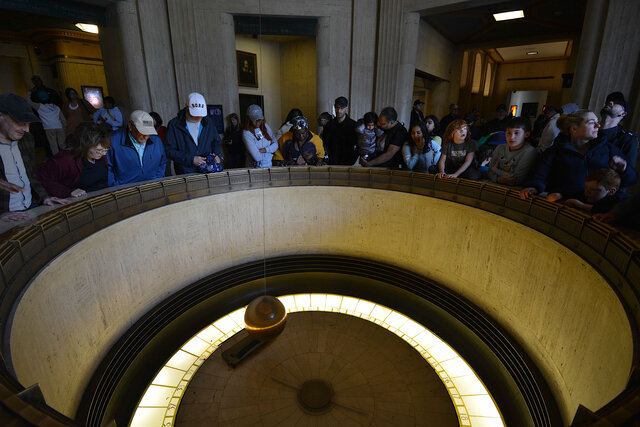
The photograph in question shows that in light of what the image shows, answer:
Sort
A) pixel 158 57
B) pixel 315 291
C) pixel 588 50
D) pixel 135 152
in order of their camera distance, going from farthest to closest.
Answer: pixel 158 57
pixel 588 50
pixel 315 291
pixel 135 152

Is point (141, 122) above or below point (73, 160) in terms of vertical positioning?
above

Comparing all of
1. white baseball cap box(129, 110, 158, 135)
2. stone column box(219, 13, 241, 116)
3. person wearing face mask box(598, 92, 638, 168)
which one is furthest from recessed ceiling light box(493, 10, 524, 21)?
white baseball cap box(129, 110, 158, 135)

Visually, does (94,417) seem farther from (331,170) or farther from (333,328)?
(331,170)

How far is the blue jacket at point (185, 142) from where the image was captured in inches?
150

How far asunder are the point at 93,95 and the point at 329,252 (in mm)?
10941

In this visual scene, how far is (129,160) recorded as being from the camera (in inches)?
137

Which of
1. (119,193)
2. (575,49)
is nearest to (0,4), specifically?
(119,193)

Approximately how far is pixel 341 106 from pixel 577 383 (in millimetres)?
4015

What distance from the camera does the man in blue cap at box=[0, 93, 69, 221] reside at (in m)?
2.14

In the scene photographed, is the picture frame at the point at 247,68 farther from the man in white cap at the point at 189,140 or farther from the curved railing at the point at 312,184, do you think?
the curved railing at the point at 312,184

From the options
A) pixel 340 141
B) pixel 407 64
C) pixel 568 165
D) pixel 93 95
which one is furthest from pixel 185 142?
pixel 93 95

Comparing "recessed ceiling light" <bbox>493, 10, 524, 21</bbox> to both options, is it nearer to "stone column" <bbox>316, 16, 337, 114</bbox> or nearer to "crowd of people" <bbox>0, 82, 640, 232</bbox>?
"crowd of people" <bbox>0, 82, 640, 232</bbox>

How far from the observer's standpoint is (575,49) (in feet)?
28.9

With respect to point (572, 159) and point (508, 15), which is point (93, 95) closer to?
point (508, 15)
